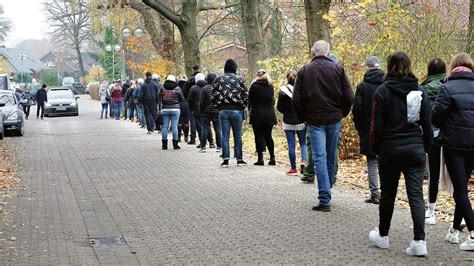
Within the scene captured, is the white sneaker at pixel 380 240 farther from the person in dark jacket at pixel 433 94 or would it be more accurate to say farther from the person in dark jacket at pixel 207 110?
the person in dark jacket at pixel 207 110

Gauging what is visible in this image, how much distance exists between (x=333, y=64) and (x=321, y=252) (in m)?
2.98

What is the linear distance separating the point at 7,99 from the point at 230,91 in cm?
1531

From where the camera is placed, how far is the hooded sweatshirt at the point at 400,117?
7129 mm

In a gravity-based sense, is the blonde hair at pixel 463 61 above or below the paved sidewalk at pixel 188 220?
above

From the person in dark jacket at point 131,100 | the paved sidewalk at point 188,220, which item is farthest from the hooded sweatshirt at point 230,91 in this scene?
the person in dark jacket at point 131,100

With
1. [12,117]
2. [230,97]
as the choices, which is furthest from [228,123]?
[12,117]

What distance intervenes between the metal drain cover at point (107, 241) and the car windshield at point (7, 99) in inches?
773

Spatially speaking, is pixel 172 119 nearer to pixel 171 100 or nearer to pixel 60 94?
pixel 171 100

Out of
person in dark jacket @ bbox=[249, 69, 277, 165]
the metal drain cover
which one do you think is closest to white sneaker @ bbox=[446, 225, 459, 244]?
the metal drain cover

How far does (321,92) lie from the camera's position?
9.37 m

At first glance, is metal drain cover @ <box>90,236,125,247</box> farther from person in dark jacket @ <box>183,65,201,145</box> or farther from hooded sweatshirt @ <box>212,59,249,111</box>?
person in dark jacket @ <box>183,65,201,145</box>

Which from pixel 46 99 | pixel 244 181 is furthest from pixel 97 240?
pixel 46 99

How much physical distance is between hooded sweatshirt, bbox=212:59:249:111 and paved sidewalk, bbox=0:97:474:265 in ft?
4.15

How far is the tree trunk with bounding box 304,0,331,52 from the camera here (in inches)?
628
